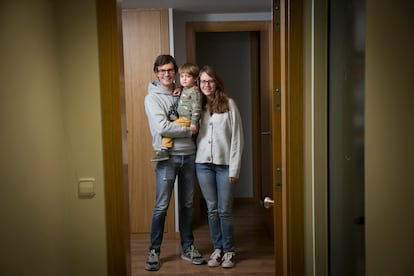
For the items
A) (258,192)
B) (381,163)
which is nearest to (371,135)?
(381,163)

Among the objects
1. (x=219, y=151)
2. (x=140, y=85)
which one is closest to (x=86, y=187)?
(x=219, y=151)

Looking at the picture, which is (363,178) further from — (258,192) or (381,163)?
(258,192)

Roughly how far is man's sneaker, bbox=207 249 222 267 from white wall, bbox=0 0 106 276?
1839 mm

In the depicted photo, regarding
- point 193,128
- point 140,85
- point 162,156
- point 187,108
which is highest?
point 140,85

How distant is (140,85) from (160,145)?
0.99 metres

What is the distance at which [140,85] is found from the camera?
→ 4371 mm

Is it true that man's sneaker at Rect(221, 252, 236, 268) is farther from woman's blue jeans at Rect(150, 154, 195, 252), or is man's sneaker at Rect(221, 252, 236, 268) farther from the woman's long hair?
the woman's long hair

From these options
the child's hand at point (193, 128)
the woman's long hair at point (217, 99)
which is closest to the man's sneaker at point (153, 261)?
the child's hand at point (193, 128)

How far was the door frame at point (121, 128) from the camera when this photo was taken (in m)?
1.91

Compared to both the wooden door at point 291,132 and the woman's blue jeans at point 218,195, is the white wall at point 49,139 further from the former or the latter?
the woman's blue jeans at point 218,195

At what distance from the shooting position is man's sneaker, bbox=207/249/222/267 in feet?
12.2

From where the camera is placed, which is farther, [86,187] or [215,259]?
[215,259]

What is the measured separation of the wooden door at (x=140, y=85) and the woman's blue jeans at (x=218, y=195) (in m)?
0.79

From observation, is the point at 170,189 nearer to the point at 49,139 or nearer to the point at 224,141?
the point at 224,141
